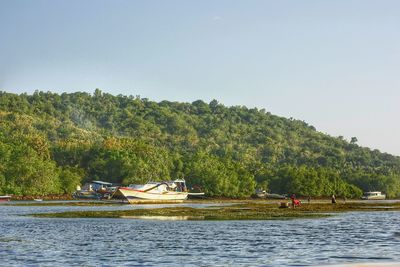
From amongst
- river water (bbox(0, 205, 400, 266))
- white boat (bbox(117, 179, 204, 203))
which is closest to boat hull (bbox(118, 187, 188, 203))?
white boat (bbox(117, 179, 204, 203))

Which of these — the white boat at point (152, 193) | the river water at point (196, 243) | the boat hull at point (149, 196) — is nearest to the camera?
the river water at point (196, 243)

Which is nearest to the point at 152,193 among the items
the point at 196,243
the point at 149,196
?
the point at 149,196

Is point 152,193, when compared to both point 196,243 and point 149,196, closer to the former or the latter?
point 149,196

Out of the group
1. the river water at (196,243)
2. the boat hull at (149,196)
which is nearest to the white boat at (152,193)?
the boat hull at (149,196)

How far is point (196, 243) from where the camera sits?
44.3 metres

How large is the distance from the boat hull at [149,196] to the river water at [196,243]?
67431mm

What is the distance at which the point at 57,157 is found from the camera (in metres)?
198

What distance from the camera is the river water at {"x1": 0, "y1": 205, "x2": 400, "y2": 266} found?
3562 centimetres

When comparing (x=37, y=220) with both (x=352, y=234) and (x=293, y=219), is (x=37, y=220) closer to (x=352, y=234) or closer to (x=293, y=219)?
(x=293, y=219)

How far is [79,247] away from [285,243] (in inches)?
495

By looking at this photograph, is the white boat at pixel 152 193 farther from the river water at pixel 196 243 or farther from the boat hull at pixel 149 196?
the river water at pixel 196 243

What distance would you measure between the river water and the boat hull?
6743cm

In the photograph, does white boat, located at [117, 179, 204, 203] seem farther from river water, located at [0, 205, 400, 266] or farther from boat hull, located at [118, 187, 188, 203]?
river water, located at [0, 205, 400, 266]

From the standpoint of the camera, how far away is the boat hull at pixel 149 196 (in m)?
133
